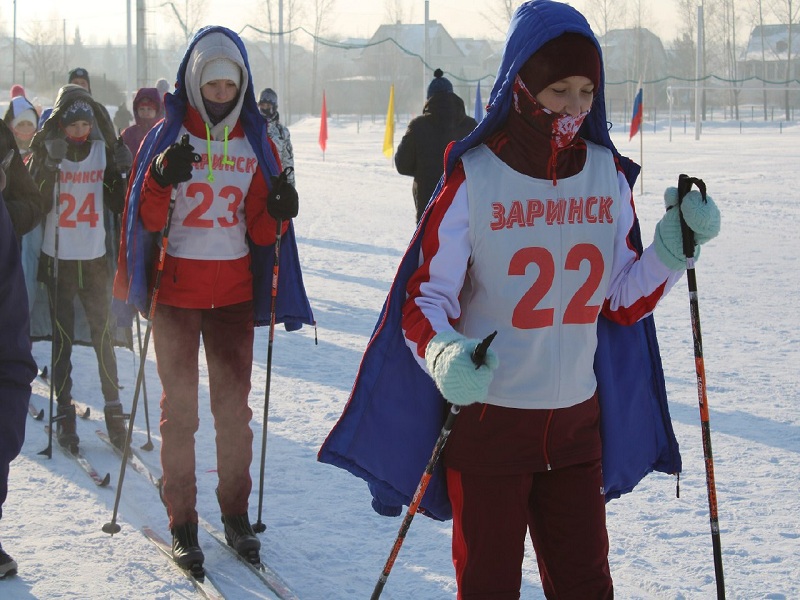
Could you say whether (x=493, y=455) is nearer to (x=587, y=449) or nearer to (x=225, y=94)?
(x=587, y=449)

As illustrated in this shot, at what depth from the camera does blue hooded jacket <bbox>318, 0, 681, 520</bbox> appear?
2650 millimetres

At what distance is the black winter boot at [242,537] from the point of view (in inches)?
165

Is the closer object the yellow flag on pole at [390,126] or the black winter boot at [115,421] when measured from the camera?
the black winter boot at [115,421]

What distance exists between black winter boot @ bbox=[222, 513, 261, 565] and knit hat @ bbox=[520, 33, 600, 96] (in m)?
2.43

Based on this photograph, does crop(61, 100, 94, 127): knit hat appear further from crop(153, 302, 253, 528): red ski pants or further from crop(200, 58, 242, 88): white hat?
crop(153, 302, 253, 528): red ski pants

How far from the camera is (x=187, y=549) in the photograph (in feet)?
13.5

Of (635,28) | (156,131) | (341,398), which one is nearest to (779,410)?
(341,398)

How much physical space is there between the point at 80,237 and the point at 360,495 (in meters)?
2.34

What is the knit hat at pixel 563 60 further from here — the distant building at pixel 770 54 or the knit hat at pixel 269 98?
the distant building at pixel 770 54

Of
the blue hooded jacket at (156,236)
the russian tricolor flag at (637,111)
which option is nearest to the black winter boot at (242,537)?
the blue hooded jacket at (156,236)

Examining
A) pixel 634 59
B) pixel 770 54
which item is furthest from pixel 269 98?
pixel 770 54

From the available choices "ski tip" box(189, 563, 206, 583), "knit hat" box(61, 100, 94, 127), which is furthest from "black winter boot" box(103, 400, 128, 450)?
"ski tip" box(189, 563, 206, 583)

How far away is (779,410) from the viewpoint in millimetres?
6070

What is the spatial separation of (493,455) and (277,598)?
5.34ft
